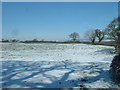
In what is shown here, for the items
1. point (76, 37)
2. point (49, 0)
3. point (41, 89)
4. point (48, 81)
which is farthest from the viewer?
point (76, 37)

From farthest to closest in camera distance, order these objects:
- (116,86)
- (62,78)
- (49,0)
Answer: (49,0), (62,78), (116,86)

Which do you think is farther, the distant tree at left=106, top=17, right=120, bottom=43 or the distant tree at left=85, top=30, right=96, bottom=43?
the distant tree at left=85, top=30, right=96, bottom=43

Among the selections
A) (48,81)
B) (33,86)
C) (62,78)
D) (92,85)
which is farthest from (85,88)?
(33,86)

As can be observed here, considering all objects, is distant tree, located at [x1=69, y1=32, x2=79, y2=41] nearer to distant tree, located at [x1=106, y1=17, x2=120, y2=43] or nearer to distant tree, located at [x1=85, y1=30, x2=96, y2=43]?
distant tree, located at [x1=85, y1=30, x2=96, y2=43]

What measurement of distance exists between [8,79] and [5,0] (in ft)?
8.84

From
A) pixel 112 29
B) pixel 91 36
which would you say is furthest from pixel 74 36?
pixel 112 29

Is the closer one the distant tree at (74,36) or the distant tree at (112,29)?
the distant tree at (112,29)

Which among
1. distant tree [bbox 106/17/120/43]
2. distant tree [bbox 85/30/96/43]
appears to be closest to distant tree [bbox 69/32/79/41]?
distant tree [bbox 85/30/96/43]

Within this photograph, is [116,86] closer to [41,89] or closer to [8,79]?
[41,89]

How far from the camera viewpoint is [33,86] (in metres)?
2.74

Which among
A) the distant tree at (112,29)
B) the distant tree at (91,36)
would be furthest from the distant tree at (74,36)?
the distant tree at (112,29)

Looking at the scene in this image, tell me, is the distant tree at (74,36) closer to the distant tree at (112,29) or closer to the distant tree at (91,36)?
the distant tree at (91,36)

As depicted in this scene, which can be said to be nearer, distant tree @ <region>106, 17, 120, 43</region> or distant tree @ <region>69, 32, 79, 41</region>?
distant tree @ <region>106, 17, 120, 43</region>

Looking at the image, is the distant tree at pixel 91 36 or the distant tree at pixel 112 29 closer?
the distant tree at pixel 112 29
